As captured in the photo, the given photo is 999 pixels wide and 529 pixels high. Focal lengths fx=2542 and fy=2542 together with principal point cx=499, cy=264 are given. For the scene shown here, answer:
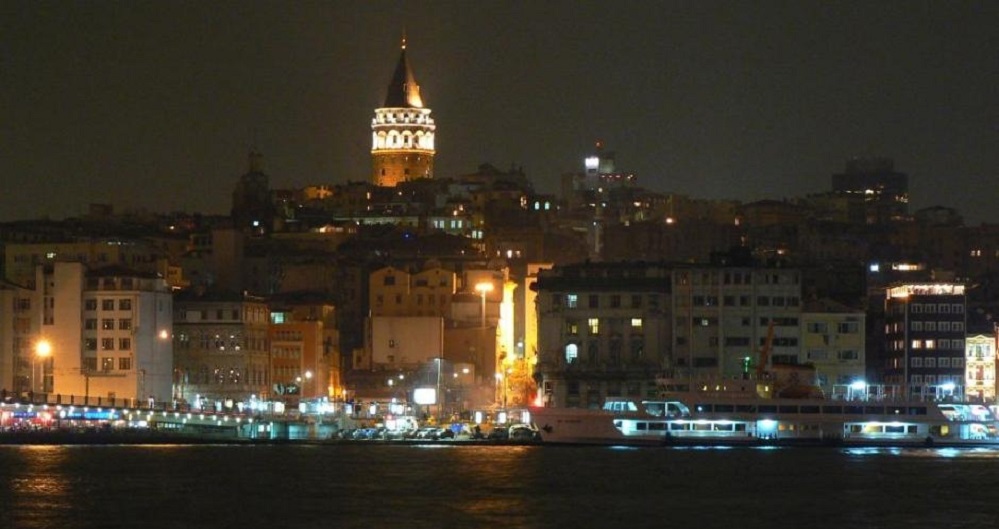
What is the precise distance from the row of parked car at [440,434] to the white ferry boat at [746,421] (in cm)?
440

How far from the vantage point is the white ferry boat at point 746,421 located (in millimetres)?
106562

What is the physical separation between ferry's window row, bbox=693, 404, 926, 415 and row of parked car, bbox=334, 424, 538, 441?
9300 millimetres

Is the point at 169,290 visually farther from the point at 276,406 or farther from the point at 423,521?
the point at 423,521

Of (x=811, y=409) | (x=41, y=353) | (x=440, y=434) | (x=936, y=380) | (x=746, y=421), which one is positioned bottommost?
(x=440, y=434)

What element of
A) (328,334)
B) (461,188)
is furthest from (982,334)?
(461,188)

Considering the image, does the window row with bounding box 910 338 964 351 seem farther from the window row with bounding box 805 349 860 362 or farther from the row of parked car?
the row of parked car

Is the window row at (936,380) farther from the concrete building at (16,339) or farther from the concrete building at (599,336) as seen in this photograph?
the concrete building at (16,339)

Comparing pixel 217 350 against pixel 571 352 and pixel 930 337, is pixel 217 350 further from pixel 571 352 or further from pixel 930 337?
pixel 930 337

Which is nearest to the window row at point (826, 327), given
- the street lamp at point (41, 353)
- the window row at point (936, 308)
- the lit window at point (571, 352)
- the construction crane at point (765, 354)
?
the construction crane at point (765, 354)

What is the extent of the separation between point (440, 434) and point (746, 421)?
14.6 meters

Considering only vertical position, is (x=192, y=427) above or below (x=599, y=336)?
Answer: below

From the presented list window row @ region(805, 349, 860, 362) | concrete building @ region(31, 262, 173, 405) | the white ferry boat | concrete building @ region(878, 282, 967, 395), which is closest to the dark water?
the white ferry boat

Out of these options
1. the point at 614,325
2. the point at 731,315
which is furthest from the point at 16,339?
the point at 731,315

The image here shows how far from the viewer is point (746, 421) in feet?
353
